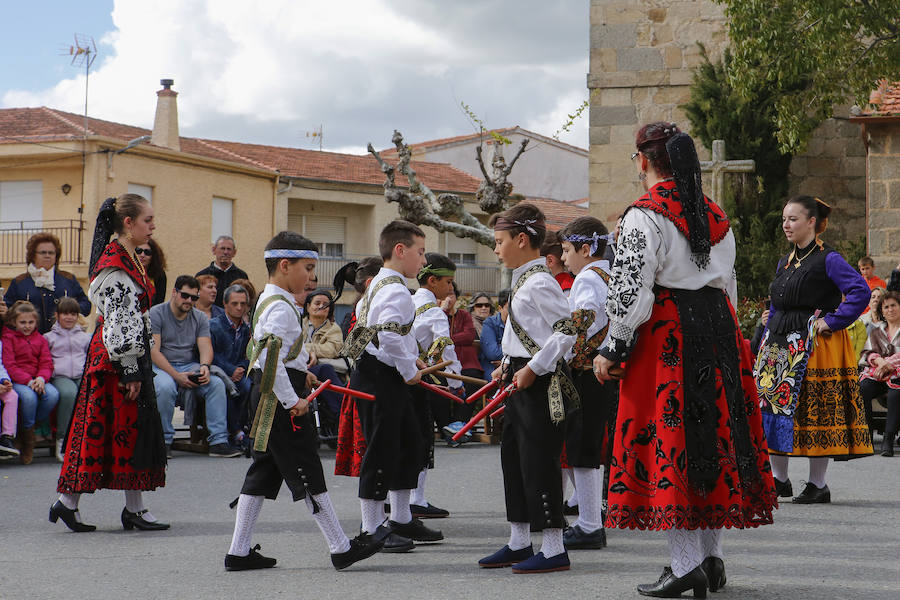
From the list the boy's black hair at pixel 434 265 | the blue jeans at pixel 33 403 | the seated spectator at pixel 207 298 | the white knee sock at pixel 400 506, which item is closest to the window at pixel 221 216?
the seated spectator at pixel 207 298

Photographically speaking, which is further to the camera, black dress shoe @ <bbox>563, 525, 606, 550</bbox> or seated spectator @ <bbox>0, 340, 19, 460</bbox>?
seated spectator @ <bbox>0, 340, 19, 460</bbox>

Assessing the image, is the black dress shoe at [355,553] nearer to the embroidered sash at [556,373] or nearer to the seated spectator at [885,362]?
the embroidered sash at [556,373]

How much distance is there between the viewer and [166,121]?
36969 mm

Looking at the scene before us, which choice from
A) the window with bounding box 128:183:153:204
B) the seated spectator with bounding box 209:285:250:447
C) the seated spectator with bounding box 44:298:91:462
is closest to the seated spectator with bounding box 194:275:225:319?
the seated spectator with bounding box 209:285:250:447

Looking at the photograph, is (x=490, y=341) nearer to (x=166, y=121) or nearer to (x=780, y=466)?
(x=780, y=466)

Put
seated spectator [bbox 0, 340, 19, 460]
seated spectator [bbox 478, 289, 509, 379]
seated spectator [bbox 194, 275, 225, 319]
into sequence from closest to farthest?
seated spectator [bbox 0, 340, 19, 460], seated spectator [bbox 194, 275, 225, 319], seated spectator [bbox 478, 289, 509, 379]

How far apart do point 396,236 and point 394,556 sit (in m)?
1.79

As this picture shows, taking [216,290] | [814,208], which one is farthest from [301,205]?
[814,208]

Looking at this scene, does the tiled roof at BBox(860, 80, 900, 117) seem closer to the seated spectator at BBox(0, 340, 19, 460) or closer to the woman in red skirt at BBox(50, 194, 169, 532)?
the seated spectator at BBox(0, 340, 19, 460)

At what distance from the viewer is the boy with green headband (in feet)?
18.7

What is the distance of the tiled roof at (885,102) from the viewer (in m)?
18.2

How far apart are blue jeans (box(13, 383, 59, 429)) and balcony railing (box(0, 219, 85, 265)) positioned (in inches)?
902

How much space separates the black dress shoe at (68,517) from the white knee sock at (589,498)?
3077 mm

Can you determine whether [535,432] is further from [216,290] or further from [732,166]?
[732,166]
